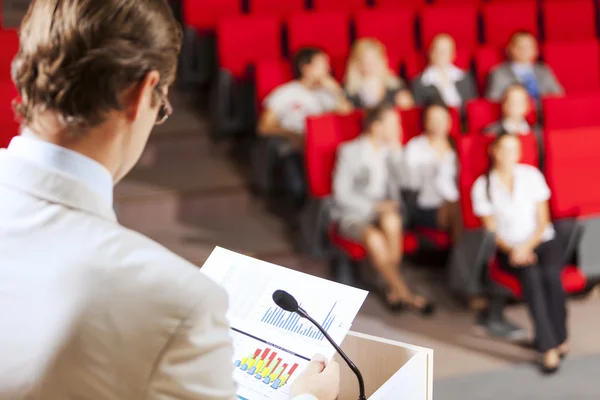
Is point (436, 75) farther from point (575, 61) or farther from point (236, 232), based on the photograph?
point (236, 232)

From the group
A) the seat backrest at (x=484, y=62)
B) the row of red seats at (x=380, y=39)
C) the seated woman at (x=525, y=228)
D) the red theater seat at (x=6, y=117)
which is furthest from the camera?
the seat backrest at (x=484, y=62)

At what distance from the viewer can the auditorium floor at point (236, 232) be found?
1.53 m

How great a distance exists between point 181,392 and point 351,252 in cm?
127

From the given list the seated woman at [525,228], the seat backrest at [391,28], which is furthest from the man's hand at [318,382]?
the seat backrest at [391,28]

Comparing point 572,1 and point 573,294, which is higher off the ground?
point 572,1

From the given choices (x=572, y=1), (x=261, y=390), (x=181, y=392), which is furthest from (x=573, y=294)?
(x=181, y=392)

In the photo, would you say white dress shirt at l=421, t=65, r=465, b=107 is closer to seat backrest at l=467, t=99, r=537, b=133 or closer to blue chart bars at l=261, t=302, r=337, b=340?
seat backrest at l=467, t=99, r=537, b=133

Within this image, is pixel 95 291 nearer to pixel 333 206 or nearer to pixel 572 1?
pixel 333 206

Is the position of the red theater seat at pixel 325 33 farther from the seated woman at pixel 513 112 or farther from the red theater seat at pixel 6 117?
the red theater seat at pixel 6 117

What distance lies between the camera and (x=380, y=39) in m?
2.19

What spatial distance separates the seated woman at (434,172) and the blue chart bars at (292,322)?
3.65 ft

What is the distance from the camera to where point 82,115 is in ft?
1.25

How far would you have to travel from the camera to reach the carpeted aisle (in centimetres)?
138

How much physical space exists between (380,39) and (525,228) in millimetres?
802
